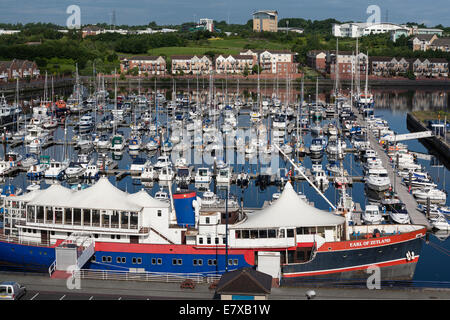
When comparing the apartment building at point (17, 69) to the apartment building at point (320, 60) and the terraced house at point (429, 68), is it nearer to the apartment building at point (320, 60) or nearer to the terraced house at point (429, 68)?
the apartment building at point (320, 60)

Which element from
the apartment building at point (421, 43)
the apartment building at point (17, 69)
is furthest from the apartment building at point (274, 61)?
the apartment building at point (17, 69)

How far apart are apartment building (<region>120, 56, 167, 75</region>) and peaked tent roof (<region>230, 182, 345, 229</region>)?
10383 centimetres

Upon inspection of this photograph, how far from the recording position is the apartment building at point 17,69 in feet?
337

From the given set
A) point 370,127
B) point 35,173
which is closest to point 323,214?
point 35,173

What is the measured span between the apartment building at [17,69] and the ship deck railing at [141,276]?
86750 millimetres

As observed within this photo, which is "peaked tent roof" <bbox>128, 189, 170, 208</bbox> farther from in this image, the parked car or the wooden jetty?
the wooden jetty

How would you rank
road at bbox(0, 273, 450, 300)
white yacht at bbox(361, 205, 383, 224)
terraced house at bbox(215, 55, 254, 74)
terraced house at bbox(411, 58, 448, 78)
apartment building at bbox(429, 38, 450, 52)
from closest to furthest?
road at bbox(0, 273, 450, 300) < white yacht at bbox(361, 205, 383, 224) < terraced house at bbox(411, 58, 448, 78) < terraced house at bbox(215, 55, 254, 74) < apartment building at bbox(429, 38, 450, 52)

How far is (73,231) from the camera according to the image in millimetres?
22781

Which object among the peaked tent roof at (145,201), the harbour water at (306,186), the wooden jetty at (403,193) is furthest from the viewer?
the wooden jetty at (403,193)

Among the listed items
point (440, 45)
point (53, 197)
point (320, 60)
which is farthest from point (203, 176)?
point (440, 45)

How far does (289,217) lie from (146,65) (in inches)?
4146

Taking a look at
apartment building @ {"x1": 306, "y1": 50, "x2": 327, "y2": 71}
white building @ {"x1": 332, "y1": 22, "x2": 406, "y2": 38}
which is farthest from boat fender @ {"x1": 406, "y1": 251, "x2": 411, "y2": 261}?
white building @ {"x1": 332, "y1": 22, "x2": 406, "y2": 38}

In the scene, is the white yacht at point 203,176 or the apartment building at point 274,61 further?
the apartment building at point 274,61

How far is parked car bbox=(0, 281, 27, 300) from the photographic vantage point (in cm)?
1758
